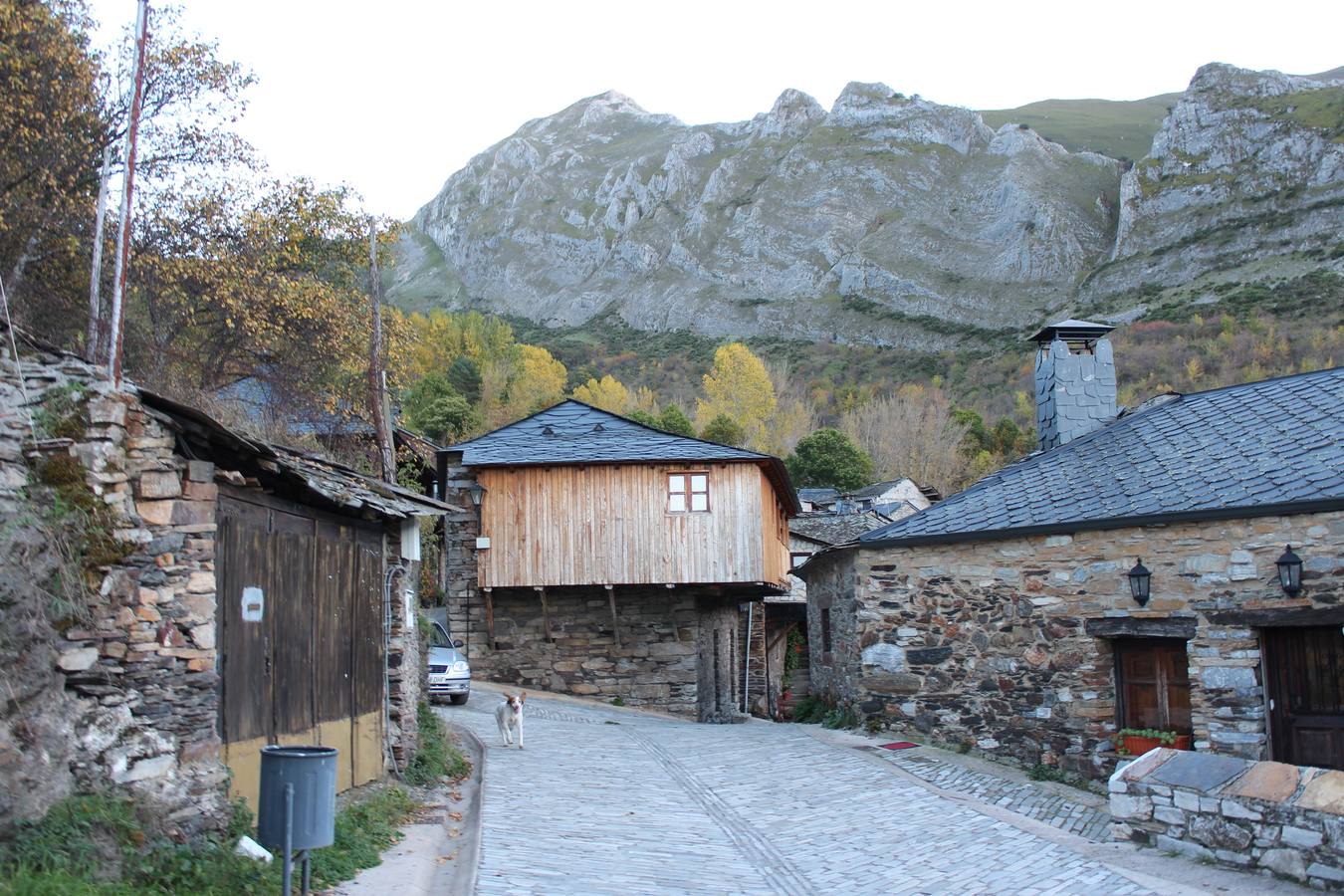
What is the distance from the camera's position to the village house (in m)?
20.4

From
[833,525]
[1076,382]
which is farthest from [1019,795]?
[833,525]

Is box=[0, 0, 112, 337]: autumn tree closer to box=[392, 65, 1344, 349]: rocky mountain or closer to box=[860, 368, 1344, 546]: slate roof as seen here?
box=[860, 368, 1344, 546]: slate roof

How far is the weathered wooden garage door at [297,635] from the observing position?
7156mm

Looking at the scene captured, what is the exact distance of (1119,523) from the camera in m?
12.1

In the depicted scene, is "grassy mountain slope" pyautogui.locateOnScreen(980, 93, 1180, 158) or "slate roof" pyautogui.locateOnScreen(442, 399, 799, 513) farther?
"grassy mountain slope" pyautogui.locateOnScreen(980, 93, 1180, 158)

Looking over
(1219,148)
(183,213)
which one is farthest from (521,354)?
(1219,148)

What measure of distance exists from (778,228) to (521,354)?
178 feet

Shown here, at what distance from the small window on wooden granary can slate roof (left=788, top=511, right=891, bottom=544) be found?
13.5m

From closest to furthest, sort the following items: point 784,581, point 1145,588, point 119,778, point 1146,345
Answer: point 119,778, point 1145,588, point 784,581, point 1146,345

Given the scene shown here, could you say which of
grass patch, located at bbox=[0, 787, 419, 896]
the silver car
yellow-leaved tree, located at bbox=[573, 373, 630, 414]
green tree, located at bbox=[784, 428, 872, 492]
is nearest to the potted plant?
grass patch, located at bbox=[0, 787, 419, 896]

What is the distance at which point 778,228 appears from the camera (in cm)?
10444

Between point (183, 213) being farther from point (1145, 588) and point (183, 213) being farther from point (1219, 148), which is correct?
point (1219, 148)

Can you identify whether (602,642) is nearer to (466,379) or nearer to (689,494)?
(689,494)

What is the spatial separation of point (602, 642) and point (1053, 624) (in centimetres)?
1077
